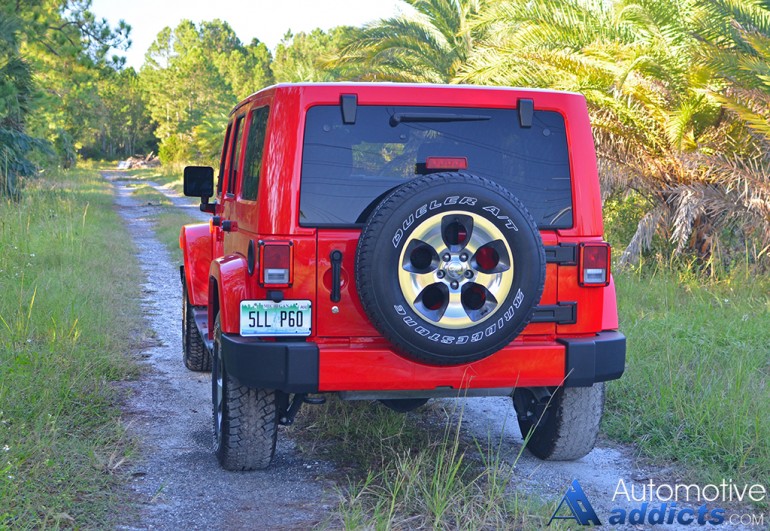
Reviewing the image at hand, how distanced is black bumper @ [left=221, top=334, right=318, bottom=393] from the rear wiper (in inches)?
44.6

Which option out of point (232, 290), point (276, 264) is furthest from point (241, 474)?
point (276, 264)

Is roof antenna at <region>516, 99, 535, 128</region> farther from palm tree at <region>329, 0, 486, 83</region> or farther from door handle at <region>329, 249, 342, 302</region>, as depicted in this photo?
palm tree at <region>329, 0, 486, 83</region>

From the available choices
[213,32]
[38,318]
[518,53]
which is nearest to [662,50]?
[518,53]

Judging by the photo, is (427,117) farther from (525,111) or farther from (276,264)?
(276,264)

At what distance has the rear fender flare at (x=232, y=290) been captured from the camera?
4.27 m

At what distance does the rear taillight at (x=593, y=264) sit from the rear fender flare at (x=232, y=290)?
162 cm

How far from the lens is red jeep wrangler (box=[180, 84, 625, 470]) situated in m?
3.93

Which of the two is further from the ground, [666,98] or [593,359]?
[666,98]

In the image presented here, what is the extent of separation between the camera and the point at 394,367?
13.6 ft

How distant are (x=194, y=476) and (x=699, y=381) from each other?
3.23 metres

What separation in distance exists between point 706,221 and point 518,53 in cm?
301

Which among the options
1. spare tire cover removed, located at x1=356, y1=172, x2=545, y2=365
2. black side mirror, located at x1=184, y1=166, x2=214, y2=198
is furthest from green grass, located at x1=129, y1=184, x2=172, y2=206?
spare tire cover removed, located at x1=356, y1=172, x2=545, y2=365

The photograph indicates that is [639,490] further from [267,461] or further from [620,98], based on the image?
[620,98]

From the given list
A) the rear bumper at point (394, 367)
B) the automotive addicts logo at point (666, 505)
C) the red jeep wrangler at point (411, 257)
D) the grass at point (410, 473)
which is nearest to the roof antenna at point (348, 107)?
the red jeep wrangler at point (411, 257)
